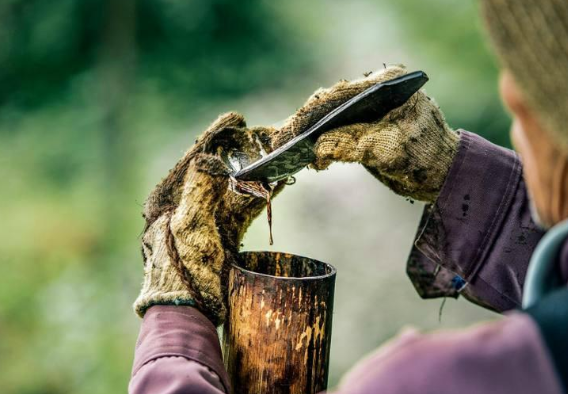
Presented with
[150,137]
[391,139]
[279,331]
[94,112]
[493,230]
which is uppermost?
[94,112]

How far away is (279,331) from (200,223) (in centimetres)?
35

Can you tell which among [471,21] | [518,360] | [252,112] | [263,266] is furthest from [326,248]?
[518,360]

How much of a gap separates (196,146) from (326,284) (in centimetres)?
50

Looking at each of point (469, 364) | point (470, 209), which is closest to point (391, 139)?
point (470, 209)

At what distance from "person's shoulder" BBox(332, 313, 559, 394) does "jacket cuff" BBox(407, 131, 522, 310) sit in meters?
0.83

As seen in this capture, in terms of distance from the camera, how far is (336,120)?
152 centimetres

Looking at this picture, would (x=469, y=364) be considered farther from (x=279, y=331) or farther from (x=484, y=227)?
(x=484, y=227)

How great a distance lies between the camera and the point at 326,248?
532cm

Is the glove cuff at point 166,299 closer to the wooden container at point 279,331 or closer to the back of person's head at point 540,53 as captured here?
the wooden container at point 279,331

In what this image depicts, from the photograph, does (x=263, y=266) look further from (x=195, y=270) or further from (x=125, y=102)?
(x=125, y=102)

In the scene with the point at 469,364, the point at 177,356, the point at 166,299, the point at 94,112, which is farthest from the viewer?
the point at 94,112

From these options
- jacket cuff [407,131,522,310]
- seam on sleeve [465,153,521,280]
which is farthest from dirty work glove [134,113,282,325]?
seam on sleeve [465,153,521,280]

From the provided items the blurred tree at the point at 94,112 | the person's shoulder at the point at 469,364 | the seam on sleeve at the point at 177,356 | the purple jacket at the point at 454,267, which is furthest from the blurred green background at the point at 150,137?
the person's shoulder at the point at 469,364

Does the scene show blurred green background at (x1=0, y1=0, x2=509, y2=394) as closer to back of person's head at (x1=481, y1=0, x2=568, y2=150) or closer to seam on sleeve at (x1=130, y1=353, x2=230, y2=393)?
seam on sleeve at (x1=130, y1=353, x2=230, y2=393)
